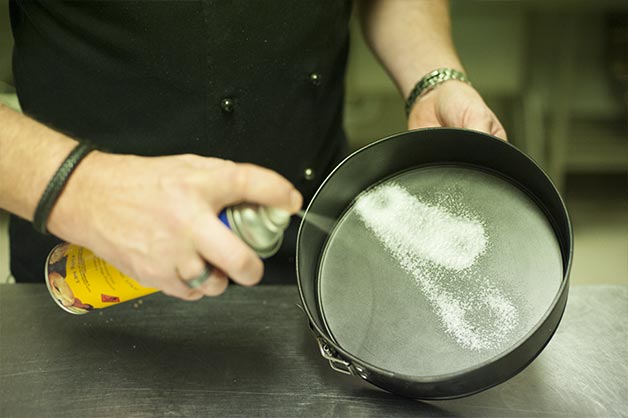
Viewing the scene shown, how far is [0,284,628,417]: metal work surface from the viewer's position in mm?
772

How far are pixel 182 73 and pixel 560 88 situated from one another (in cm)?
174

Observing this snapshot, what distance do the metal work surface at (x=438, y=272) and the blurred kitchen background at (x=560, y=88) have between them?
1.58 meters

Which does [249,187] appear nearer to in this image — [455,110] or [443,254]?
[443,254]

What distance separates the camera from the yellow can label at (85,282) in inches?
29.3

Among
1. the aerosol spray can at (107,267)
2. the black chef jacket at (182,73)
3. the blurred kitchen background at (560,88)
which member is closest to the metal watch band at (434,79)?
the black chef jacket at (182,73)

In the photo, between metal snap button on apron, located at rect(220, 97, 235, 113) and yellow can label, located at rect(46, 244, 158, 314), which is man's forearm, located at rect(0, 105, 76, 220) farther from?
metal snap button on apron, located at rect(220, 97, 235, 113)

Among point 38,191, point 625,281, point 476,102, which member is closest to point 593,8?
point 625,281

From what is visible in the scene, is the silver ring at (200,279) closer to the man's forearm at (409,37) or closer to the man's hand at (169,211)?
the man's hand at (169,211)

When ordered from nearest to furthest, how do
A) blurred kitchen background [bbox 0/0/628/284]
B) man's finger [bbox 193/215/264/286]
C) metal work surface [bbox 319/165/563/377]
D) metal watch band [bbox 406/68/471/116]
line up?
1. man's finger [bbox 193/215/264/286]
2. metal work surface [bbox 319/165/563/377]
3. metal watch band [bbox 406/68/471/116]
4. blurred kitchen background [bbox 0/0/628/284]

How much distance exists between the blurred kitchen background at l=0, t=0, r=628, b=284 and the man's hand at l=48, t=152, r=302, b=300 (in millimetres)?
1821

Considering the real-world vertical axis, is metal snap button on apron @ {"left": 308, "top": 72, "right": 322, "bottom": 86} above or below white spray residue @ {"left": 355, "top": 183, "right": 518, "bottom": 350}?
above

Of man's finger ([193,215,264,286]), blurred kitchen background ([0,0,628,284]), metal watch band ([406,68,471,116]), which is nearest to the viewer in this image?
man's finger ([193,215,264,286])

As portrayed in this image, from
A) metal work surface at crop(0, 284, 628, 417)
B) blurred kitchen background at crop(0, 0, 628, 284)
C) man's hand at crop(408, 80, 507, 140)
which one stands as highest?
man's hand at crop(408, 80, 507, 140)

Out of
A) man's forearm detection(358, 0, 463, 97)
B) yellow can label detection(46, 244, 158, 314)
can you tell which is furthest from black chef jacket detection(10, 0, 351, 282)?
yellow can label detection(46, 244, 158, 314)
